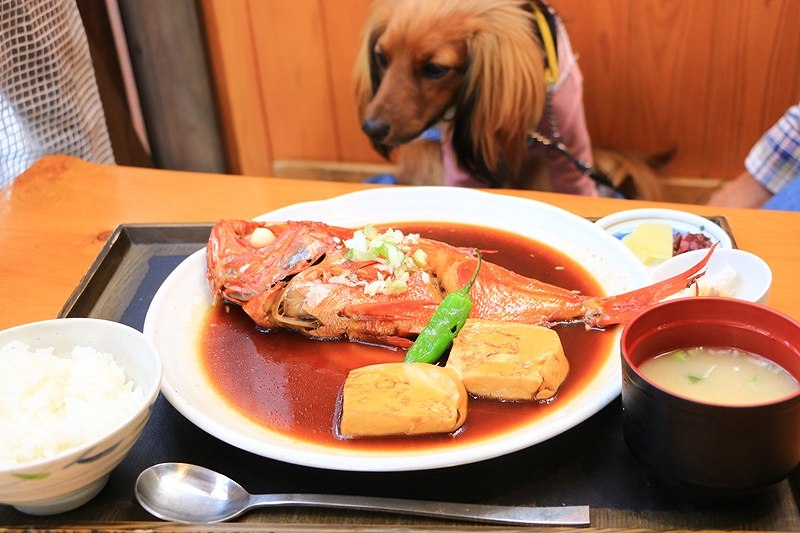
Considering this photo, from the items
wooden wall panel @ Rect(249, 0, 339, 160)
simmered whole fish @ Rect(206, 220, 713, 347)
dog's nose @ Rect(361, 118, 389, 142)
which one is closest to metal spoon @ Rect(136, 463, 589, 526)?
simmered whole fish @ Rect(206, 220, 713, 347)

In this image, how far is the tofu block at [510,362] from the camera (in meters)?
1.16

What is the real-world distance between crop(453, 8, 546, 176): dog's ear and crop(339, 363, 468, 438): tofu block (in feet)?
5.11

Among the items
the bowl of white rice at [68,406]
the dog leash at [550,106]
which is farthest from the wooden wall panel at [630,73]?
the bowl of white rice at [68,406]

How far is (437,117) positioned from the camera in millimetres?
2611

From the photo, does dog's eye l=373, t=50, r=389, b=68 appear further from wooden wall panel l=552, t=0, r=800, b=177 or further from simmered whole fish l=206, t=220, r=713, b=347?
simmered whole fish l=206, t=220, r=713, b=347

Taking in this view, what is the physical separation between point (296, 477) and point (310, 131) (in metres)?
2.86

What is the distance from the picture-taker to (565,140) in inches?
109

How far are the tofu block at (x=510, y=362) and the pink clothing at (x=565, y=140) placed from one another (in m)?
1.58

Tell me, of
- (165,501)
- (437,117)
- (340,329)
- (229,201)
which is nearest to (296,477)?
(165,501)

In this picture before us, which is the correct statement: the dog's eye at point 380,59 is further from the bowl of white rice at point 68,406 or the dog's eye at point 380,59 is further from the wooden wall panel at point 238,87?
the bowl of white rice at point 68,406

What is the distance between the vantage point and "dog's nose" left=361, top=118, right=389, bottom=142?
8.17ft

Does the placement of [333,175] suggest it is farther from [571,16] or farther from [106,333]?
[106,333]

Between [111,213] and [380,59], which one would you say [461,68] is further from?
[111,213]

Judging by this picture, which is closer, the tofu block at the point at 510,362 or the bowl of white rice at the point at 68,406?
the bowl of white rice at the point at 68,406
